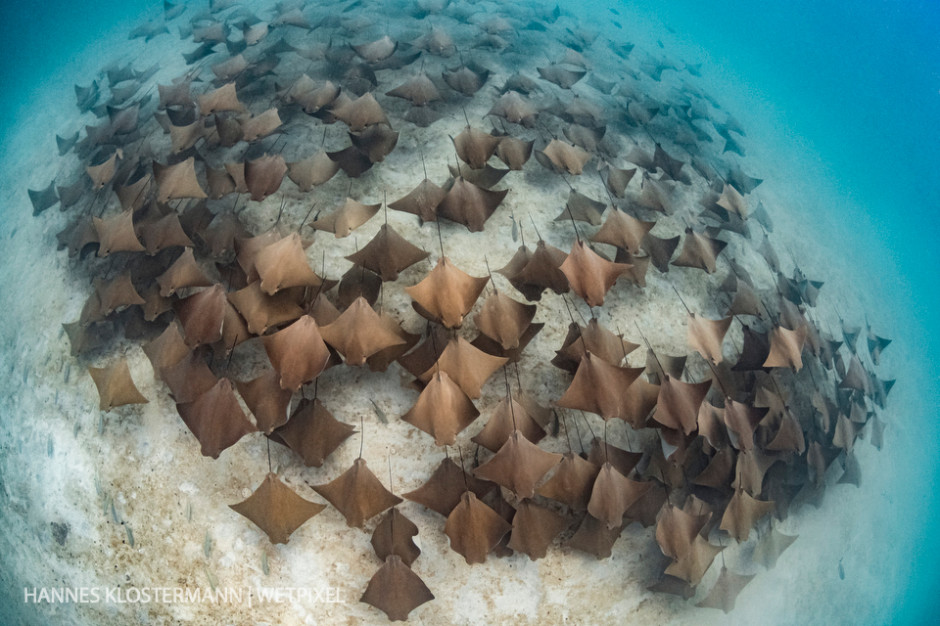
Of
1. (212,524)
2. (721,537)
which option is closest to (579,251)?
(721,537)

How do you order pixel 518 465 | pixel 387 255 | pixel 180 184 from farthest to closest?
1. pixel 180 184
2. pixel 387 255
3. pixel 518 465

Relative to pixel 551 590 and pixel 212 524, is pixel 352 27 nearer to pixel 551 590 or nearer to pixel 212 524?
pixel 212 524

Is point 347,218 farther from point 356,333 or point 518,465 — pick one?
point 518,465

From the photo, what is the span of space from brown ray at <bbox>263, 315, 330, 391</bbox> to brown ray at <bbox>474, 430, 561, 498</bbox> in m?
0.25

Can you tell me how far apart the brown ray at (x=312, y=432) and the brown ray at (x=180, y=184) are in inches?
16.5

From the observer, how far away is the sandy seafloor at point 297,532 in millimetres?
750

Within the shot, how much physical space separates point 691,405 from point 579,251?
0.86ft

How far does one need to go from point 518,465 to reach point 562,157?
570mm

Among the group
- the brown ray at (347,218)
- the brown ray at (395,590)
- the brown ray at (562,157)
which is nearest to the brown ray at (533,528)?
the brown ray at (395,590)

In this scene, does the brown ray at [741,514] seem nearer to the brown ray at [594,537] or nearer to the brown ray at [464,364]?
the brown ray at [594,537]

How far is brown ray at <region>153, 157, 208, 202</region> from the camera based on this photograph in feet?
2.94

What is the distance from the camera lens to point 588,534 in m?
0.75

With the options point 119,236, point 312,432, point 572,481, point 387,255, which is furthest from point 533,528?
point 119,236

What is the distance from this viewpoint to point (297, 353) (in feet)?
2.29
